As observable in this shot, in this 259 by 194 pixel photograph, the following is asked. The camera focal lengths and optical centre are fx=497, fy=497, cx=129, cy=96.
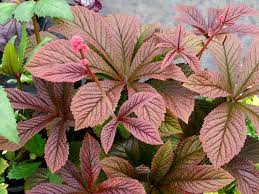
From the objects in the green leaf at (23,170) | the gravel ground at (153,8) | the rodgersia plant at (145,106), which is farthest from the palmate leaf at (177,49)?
the gravel ground at (153,8)

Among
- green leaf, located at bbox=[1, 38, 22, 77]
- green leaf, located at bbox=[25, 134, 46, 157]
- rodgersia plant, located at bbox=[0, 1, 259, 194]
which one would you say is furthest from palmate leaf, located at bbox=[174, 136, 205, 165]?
green leaf, located at bbox=[1, 38, 22, 77]

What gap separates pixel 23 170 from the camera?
125 centimetres

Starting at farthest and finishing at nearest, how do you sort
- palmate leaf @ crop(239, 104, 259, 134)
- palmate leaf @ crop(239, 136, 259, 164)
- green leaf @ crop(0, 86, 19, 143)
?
palmate leaf @ crop(239, 136, 259, 164) < palmate leaf @ crop(239, 104, 259, 134) < green leaf @ crop(0, 86, 19, 143)

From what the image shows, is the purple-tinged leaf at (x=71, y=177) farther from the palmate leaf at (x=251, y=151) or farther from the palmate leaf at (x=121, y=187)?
the palmate leaf at (x=251, y=151)

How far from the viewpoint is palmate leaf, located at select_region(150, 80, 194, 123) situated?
44.0 inches

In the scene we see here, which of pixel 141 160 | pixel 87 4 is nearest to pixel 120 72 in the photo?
pixel 141 160

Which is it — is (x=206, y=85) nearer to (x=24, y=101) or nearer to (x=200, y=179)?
(x=200, y=179)

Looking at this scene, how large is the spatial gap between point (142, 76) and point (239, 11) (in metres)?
0.29

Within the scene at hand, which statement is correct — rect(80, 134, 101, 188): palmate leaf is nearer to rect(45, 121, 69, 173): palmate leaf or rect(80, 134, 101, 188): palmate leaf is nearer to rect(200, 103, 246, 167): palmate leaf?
rect(45, 121, 69, 173): palmate leaf

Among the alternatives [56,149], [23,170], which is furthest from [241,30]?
[23,170]

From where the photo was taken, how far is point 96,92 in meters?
1.09

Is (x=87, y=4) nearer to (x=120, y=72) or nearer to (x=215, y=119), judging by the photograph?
(x=120, y=72)

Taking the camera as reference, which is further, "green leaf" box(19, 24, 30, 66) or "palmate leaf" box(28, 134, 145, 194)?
"green leaf" box(19, 24, 30, 66)

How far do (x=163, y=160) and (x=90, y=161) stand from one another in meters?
0.16
